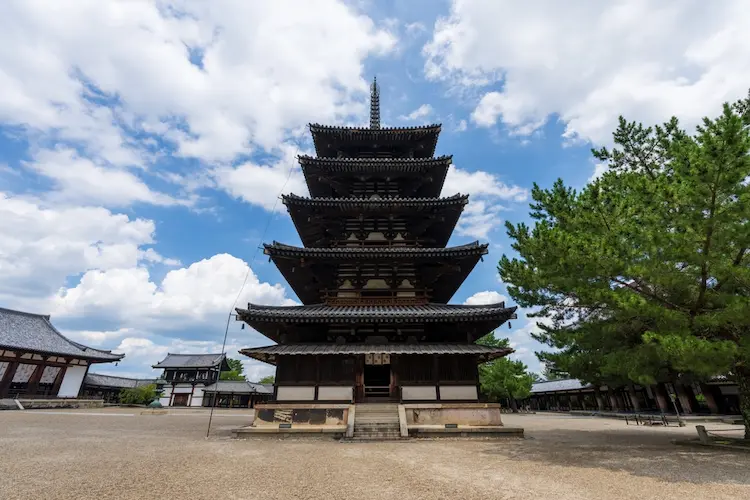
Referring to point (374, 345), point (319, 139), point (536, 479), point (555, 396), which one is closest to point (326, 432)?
point (374, 345)

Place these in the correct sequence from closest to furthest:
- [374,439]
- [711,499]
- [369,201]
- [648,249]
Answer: [711,499]
[648,249]
[374,439]
[369,201]

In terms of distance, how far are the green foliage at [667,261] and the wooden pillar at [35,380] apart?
46410 millimetres

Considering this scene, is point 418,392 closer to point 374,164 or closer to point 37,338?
point 374,164

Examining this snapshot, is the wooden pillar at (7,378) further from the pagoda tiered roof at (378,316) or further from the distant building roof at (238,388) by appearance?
the pagoda tiered roof at (378,316)

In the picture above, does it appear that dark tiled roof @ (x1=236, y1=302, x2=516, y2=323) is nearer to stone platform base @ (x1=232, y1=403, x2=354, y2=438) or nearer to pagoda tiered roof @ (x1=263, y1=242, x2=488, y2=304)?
pagoda tiered roof @ (x1=263, y1=242, x2=488, y2=304)

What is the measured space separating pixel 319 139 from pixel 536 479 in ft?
65.1

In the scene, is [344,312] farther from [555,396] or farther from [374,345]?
[555,396]

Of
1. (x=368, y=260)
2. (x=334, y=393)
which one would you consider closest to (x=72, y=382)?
(x=334, y=393)

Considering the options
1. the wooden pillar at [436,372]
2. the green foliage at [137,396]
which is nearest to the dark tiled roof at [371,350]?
the wooden pillar at [436,372]

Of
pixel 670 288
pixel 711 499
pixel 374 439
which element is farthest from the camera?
pixel 374 439

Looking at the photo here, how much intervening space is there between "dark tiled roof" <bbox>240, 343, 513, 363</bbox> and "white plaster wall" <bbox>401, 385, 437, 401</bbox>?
1634 millimetres

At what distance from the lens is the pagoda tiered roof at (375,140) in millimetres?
21234

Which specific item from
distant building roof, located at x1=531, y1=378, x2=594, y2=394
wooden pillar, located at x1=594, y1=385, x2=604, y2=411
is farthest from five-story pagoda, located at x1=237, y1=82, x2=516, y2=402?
distant building roof, located at x1=531, y1=378, x2=594, y2=394

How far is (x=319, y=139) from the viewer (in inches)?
861
